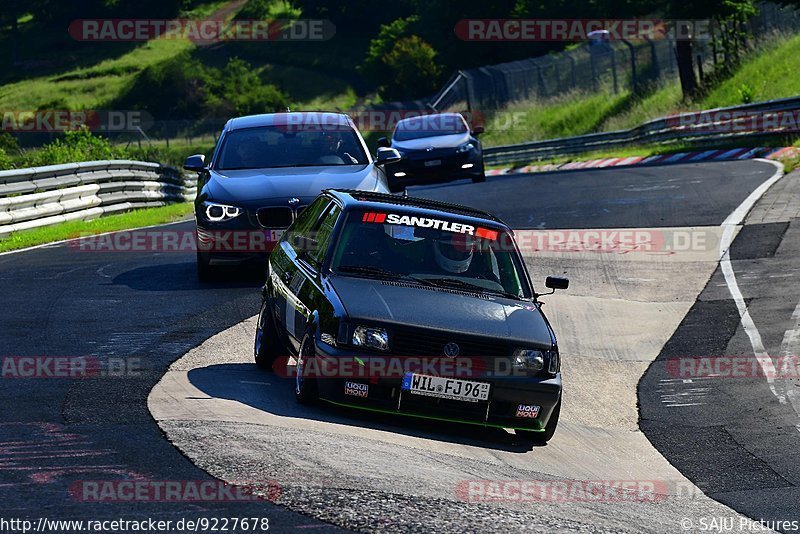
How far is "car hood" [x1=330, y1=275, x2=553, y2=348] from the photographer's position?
839 cm

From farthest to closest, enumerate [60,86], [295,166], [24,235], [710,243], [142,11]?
[142,11], [60,86], [24,235], [710,243], [295,166]

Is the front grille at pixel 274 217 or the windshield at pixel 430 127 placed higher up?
the front grille at pixel 274 217

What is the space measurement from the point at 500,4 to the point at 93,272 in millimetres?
73244

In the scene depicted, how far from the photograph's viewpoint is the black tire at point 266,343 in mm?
9727

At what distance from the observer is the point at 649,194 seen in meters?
22.3

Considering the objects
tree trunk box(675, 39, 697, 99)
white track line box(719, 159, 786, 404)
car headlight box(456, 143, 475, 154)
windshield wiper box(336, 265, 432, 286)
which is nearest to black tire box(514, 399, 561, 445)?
windshield wiper box(336, 265, 432, 286)

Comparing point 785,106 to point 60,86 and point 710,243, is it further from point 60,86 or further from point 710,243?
point 60,86

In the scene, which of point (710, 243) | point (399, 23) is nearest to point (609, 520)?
point (710, 243)

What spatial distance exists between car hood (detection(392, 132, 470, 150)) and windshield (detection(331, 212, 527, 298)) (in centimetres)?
1793

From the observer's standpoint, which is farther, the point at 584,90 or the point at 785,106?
the point at 584,90

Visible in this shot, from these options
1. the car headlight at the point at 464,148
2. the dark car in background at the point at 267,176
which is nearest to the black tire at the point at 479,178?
the car headlight at the point at 464,148
